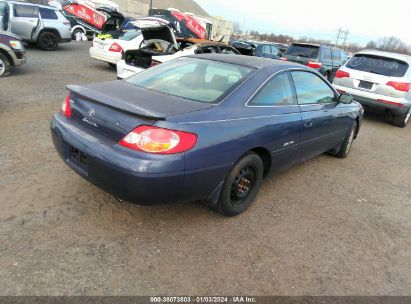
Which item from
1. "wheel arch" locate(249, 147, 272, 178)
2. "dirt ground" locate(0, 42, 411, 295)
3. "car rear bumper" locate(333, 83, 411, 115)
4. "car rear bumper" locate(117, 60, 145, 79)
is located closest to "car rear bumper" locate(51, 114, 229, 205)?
"dirt ground" locate(0, 42, 411, 295)

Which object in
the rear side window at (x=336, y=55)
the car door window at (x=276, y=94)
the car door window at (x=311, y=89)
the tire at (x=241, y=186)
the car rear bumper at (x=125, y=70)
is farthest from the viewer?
the rear side window at (x=336, y=55)

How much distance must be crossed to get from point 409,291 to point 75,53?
1500 centimetres

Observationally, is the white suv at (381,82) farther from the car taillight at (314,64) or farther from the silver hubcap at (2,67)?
the silver hubcap at (2,67)

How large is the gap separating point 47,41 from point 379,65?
1216 cm

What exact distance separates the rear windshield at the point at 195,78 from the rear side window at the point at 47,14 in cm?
1160

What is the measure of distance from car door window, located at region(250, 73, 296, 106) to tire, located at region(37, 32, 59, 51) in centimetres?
1270

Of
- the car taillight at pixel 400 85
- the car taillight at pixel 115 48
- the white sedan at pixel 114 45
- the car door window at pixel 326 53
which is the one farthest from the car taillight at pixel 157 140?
the car door window at pixel 326 53

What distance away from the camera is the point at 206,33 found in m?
28.1

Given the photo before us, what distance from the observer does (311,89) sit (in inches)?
172

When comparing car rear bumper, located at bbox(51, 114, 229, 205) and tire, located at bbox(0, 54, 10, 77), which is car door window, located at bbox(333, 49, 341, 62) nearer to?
tire, located at bbox(0, 54, 10, 77)

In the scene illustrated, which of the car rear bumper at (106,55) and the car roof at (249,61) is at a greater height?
the car roof at (249,61)

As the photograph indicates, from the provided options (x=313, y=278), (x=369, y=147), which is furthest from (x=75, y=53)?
(x=313, y=278)

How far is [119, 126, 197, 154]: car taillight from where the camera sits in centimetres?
260

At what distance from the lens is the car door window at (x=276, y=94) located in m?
3.42
